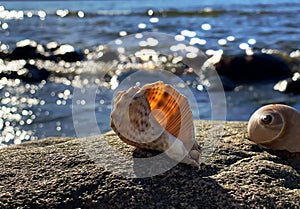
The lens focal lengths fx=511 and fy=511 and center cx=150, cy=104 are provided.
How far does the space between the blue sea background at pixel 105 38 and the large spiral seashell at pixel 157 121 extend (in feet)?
8.65

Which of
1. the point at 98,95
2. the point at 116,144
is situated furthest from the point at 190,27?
the point at 116,144

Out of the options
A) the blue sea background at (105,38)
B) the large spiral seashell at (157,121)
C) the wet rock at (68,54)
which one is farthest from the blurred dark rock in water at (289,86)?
the large spiral seashell at (157,121)

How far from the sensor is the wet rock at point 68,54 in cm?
929

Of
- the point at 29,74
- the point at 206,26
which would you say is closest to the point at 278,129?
the point at 29,74

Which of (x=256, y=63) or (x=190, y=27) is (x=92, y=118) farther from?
(x=190, y=27)

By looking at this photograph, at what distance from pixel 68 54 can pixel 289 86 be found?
14.0ft

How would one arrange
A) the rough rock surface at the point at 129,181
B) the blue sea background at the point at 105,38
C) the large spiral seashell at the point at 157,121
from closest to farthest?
the rough rock surface at the point at 129,181, the large spiral seashell at the point at 157,121, the blue sea background at the point at 105,38

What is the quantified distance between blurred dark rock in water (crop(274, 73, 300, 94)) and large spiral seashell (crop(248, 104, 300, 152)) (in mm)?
3862

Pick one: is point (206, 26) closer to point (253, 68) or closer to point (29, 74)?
point (253, 68)

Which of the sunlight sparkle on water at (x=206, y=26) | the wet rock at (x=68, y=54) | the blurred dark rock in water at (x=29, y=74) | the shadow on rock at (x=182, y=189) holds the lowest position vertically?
the sunlight sparkle on water at (x=206, y=26)

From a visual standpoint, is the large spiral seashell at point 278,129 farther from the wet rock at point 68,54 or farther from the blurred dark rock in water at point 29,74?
the wet rock at point 68,54

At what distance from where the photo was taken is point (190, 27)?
1315 centimetres

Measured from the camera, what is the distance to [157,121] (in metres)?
2.54

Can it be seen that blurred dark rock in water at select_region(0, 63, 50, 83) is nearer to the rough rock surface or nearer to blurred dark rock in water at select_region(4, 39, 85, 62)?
blurred dark rock in water at select_region(4, 39, 85, 62)
